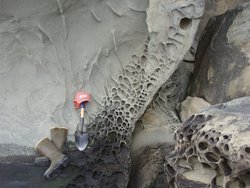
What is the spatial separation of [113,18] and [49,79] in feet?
1.32

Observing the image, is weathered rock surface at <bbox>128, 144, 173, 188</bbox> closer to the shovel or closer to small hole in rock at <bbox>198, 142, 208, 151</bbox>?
the shovel

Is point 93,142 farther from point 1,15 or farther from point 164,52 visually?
point 1,15

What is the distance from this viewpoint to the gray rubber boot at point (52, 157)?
2.34 m

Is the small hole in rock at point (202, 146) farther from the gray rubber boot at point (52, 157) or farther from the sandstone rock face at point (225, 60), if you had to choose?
the gray rubber boot at point (52, 157)

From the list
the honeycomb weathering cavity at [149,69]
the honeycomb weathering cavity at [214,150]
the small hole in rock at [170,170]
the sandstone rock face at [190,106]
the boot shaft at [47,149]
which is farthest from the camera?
the sandstone rock face at [190,106]

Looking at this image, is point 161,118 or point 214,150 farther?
point 161,118

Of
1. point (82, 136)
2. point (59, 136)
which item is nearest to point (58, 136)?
point (59, 136)

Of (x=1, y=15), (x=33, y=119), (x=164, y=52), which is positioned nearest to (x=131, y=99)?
(x=164, y=52)

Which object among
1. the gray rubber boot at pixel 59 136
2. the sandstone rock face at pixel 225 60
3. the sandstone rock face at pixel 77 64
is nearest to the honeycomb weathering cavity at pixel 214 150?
the sandstone rock face at pixel 225 60

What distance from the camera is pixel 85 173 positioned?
2383mm

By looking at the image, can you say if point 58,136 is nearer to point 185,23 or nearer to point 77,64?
point 77,64

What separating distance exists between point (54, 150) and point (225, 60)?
83 cm

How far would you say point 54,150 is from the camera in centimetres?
243

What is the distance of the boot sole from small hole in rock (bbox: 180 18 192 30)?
72 centimetres
